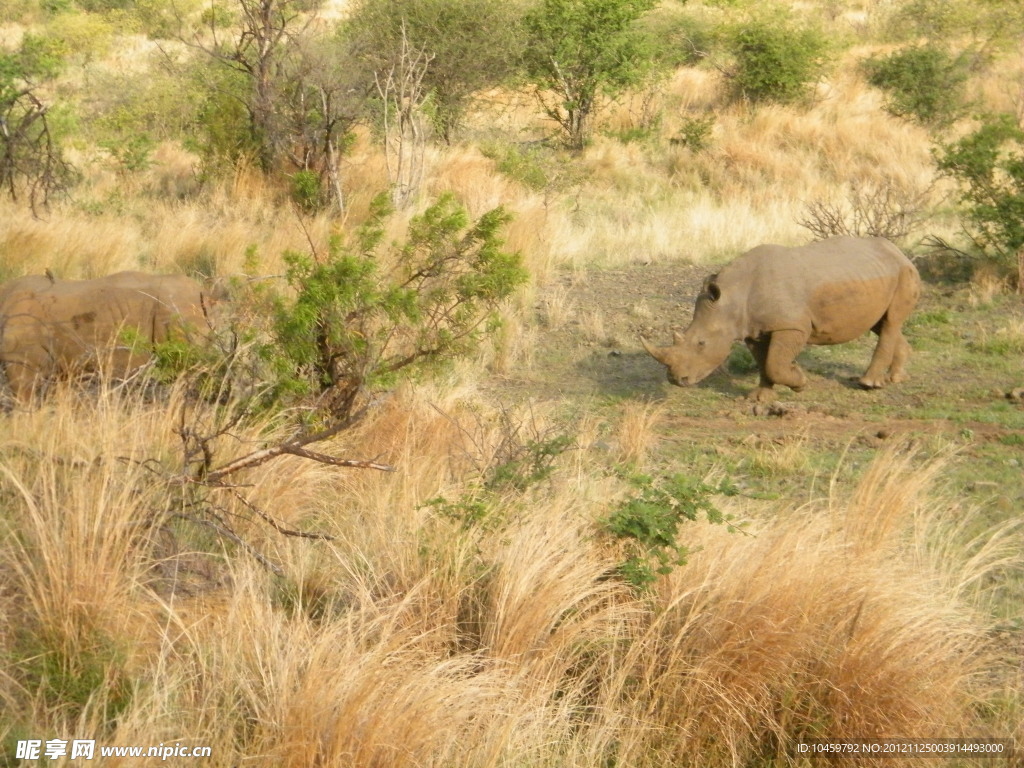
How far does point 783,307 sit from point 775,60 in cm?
1366

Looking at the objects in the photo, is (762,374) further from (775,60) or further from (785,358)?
(775,60)

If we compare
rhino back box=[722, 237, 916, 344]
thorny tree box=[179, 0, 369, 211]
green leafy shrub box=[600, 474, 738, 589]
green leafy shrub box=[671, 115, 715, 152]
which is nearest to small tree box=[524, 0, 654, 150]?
green leafy shrub box=[671, 115, 715, 152]

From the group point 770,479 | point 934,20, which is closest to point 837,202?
point 770,479

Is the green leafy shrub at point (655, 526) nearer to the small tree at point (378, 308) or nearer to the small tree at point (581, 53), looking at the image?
the small tree at point (378, 308)

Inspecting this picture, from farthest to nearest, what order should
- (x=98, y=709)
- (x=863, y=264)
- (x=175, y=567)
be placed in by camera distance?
(x=863, y=264), (x=175, y=567), (x=98, y=709)

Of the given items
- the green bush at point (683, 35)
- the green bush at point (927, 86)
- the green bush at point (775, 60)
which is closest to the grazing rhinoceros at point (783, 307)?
the green bush at point (927, 86)

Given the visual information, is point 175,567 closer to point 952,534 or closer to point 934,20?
point 952,534

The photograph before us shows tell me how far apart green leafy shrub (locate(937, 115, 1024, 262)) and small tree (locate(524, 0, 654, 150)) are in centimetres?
796

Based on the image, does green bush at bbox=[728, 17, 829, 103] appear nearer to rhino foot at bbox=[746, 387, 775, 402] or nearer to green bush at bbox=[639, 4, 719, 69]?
green bush at bbox=[639, 4, 719, 69]

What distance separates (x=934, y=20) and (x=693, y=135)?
12.5m

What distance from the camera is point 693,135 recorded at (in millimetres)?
17828

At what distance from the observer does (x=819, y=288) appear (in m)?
7.98

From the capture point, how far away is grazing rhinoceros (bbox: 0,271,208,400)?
640cm

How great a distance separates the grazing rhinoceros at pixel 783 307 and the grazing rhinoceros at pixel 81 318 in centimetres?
330
